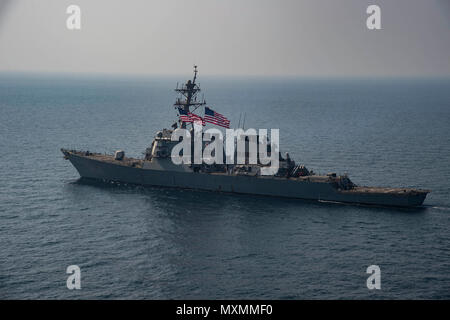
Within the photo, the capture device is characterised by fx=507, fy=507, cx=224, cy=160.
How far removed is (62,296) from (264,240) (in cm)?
1668

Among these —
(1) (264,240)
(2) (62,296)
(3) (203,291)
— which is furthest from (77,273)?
(1) (264,240)

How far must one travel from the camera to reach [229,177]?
55219mm

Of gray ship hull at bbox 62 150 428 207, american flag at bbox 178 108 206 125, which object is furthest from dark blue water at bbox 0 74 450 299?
american flag at bbox 178 108 206 125

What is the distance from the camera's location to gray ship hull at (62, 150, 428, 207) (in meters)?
50.6

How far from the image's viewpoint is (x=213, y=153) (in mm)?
58062

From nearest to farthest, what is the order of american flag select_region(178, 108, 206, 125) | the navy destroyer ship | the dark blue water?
the dark blue water → the navy destroyer ship → american flag select_region(178, 108, 206, 125)

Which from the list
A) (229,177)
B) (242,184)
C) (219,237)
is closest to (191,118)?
(229,177)

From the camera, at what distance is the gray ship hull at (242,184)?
5062 cm

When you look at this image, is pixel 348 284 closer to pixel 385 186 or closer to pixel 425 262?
pixel 425 262

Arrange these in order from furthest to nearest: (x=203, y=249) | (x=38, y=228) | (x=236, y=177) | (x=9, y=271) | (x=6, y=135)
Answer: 1. (x=6, y=135)
2. (x=236, y=177)
3. (x=38, y=228)
4. (x=203, y=249)
5. (x=9, y=271)

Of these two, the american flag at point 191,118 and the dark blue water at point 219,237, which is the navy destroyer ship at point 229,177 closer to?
the american flag at point 191,118

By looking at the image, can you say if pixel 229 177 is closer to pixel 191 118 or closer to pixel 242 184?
pixel 242 184

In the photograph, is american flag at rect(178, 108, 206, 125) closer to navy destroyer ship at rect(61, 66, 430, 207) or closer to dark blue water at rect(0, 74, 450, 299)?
navy destroyer ship at rect(61, 66, 430, 207)

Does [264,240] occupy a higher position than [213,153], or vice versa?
[213,153]
